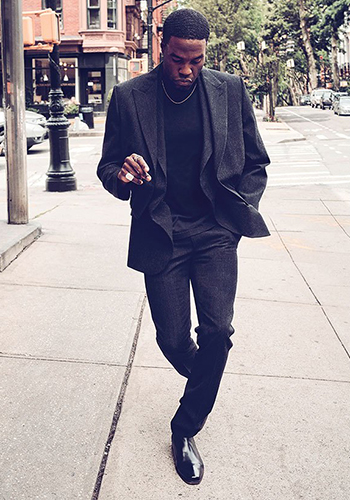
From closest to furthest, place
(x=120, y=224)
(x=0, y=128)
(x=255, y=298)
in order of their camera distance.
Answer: (x=255, y=298)
(x=120, y=224)
(x=0, y=128)

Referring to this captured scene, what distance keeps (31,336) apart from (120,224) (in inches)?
186

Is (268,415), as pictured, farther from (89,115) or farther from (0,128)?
(89,115)

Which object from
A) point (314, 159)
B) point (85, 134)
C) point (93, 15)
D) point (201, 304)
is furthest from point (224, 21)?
point (201, 304)

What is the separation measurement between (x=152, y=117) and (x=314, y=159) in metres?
18.1

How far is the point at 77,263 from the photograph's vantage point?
729 cm

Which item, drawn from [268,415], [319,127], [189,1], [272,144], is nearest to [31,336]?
[268,415]

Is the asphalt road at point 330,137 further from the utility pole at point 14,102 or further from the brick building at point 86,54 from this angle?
the brick building at point 86,54

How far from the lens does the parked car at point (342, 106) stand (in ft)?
157

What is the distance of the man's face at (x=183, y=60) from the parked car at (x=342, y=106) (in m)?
46.6

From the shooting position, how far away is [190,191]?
3.13 metres

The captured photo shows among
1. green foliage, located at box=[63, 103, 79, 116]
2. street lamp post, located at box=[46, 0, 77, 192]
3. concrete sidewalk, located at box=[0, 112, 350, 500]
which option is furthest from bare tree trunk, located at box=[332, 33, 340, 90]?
concrete sidewalk, located at box=[0, 112, 350, 500]

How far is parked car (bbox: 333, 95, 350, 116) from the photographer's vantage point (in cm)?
4771

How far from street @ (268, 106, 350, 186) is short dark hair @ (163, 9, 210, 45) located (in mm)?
12161

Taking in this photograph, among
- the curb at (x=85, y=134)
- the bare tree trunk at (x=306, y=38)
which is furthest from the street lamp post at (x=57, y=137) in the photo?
the bare tree trunk at (x=306, y=38)
